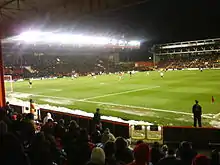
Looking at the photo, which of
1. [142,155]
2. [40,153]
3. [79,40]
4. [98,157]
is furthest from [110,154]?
[79,40]

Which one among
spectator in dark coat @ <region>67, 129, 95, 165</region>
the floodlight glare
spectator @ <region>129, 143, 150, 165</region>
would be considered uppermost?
the floodlight glare

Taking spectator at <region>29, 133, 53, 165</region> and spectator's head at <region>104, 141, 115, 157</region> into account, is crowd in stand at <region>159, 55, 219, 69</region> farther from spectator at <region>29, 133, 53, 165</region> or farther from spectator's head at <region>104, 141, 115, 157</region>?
spectator at <region>29, 133, 53, 165</region>

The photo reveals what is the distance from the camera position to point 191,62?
266ft

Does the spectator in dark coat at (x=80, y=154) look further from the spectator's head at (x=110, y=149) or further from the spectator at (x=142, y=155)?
the spectator at (x=142, y=155)

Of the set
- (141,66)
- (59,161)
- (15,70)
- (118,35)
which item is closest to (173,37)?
(141,66)

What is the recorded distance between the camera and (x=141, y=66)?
8700cm

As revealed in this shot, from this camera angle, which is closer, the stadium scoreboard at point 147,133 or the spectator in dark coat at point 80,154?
the spectator in dark coat at point 80,154

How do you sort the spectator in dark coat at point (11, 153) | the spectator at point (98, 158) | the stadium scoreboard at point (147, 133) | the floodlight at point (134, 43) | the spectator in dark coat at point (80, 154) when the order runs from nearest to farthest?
the spectator in dark coat at point (11, 153) → the spectator at point (98, 158) → the spectator in dark coat at point (80, 154) → the stadium scoreboard at point (147, 133) → the floodlight at point (134, 43)

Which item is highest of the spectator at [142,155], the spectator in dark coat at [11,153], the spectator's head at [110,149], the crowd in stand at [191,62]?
the crowd in stand at [191,62]

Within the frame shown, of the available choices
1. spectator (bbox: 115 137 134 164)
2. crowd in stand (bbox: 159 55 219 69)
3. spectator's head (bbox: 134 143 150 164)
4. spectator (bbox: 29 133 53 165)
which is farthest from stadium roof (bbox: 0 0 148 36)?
crowd in stand (bbox: 159 55 219 69)

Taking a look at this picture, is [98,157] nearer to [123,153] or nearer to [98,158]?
[98,158]

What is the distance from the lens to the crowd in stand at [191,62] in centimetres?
7475

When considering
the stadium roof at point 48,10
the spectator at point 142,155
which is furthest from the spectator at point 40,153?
the stadium roof at point 48,10

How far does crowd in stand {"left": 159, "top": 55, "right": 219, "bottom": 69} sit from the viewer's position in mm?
74750
